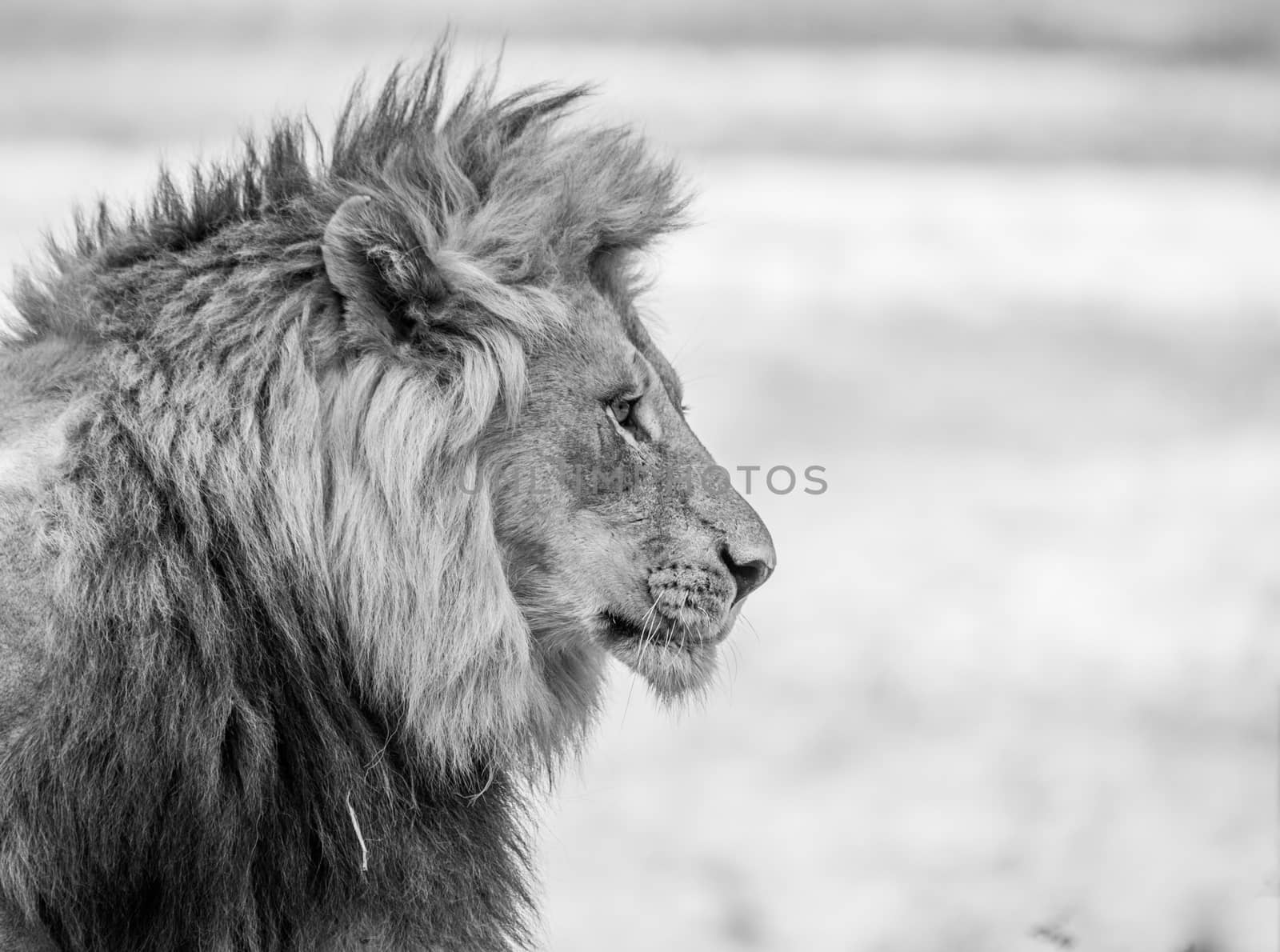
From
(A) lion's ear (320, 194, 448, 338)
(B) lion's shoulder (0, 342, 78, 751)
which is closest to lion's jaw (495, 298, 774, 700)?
(A) lion's ear (320, 194, 448, 338)

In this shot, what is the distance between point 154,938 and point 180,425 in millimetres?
1127

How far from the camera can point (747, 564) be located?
3936mm

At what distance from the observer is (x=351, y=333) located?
374 cm

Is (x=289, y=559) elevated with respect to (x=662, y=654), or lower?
lower

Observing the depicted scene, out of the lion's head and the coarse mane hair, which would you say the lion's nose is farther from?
the coarse mane hair

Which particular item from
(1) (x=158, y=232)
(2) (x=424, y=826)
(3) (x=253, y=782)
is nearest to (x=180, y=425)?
(1) (x=158, y=232)

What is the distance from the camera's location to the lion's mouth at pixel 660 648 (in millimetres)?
3900

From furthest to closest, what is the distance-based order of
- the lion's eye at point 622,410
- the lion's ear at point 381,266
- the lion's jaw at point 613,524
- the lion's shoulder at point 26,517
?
the lion's eye at point 622,410
the lion's jaw at point 613,524
the lion's ear at point 381,266
the lion's shoulder at point 26,517

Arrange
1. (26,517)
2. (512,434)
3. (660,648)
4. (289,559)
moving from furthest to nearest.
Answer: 1. (660,648)
2. (512,434)
3. (289,559)
4. (26,517)

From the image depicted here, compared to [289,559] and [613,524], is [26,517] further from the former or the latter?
[613,524]

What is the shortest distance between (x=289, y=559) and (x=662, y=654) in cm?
93

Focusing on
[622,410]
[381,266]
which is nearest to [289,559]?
[381,266]

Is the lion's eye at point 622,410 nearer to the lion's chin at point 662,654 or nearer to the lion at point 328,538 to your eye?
the lion at point 328,538

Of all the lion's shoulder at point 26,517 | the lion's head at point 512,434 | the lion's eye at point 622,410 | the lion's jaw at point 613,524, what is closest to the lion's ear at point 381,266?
the lion's head at point 512,434
